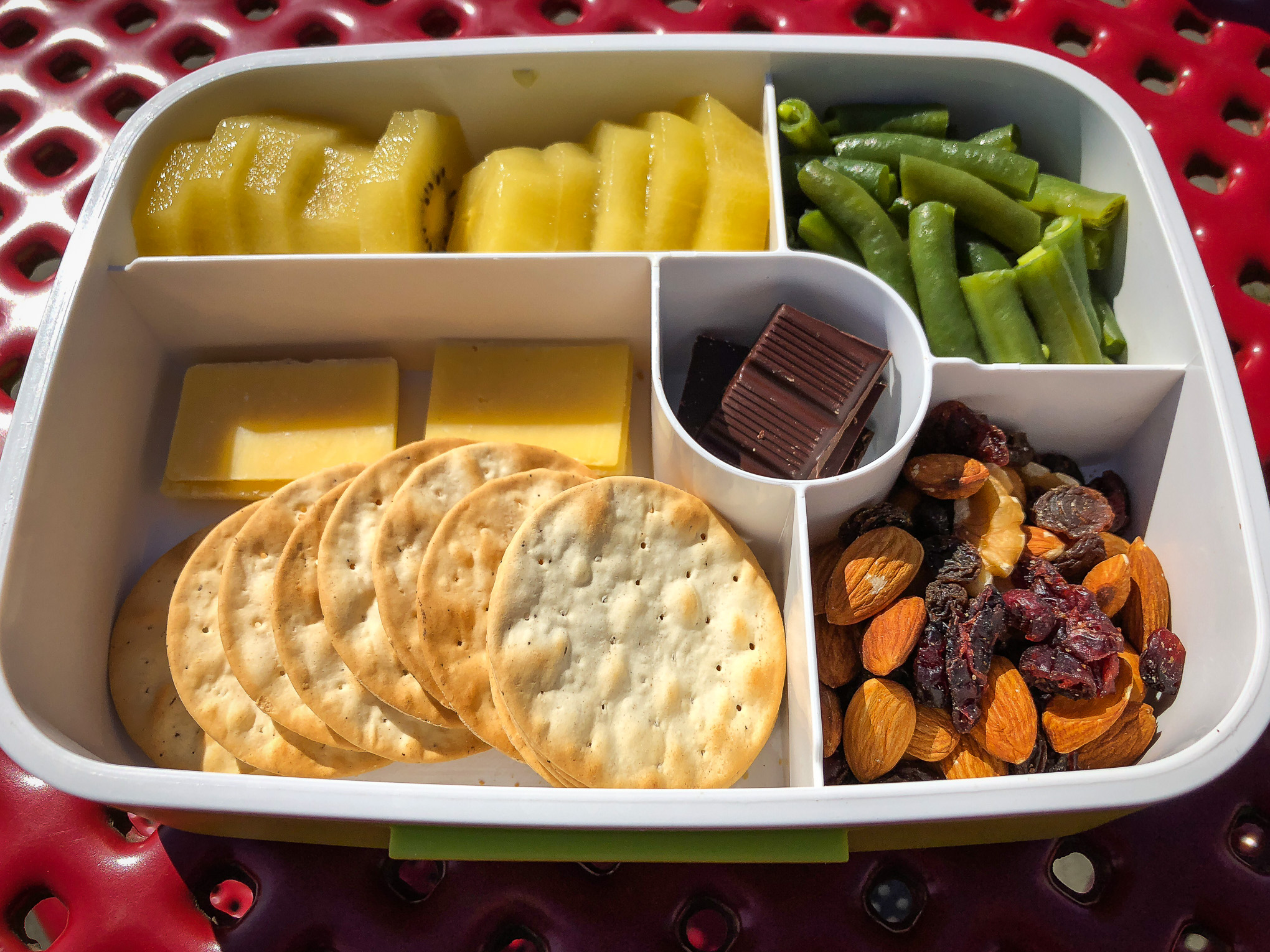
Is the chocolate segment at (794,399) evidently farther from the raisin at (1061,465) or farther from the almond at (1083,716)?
the almond at (1083,716)

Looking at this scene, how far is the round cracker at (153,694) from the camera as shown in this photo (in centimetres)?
132

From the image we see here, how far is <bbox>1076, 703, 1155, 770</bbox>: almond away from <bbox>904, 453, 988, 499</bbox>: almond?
1.22 ft

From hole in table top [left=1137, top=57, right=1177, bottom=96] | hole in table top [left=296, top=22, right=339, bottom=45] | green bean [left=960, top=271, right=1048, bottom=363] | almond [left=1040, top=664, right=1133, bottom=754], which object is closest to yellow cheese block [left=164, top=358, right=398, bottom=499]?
hole in table top [left=296, top=22, right=339, bottom=45]

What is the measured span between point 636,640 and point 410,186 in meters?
Answer: 0.88

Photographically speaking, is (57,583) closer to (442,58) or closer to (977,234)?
(442,58)

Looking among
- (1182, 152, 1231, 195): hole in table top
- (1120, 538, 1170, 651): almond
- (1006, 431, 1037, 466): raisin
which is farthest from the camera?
(1182, 152, 1231, 195): hole in table top

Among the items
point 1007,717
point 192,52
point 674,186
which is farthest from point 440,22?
point 1007,717

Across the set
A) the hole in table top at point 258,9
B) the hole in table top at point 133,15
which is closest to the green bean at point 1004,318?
the hole in table top at point 258,9

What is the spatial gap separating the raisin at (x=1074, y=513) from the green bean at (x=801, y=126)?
0.76 metres

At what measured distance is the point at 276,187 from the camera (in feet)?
4.78

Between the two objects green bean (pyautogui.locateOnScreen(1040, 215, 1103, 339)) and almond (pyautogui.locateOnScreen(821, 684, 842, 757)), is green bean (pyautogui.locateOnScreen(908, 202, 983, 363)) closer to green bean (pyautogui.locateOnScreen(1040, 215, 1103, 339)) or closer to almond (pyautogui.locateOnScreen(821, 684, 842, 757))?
green bean (pyautogui.locateOnScreen(1040, 215, 1103, 339))

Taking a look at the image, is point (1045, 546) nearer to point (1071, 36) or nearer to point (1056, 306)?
point (1056, 306)

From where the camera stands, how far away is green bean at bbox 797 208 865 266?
1484 mm

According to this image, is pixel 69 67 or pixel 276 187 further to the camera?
pixel 69 67
